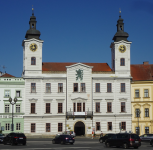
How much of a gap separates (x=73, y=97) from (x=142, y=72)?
51.9 feet

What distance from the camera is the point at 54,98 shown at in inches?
2729

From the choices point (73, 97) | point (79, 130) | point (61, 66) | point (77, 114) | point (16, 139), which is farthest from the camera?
point (61, 66)

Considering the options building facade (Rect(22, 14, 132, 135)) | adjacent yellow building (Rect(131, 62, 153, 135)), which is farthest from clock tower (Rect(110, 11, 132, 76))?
adjacent yellow building (Rect(131, 62, 153, 135))

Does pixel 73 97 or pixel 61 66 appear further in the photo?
pixel 61 66

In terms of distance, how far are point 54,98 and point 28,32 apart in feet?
46.6

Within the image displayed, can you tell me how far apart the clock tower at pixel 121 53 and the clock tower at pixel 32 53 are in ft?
49.9

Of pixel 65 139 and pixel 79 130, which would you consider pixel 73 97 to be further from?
pixel 65 139

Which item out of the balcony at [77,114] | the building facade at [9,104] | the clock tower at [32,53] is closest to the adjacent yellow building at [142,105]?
the balcony at [77,114]

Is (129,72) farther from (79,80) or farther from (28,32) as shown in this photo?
(28,32)

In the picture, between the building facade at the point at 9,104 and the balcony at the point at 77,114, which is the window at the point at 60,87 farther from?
the building facade at the point at 9,104

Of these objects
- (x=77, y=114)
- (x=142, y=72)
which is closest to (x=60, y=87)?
(x=77, y=114)

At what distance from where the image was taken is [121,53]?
71812 millimetres

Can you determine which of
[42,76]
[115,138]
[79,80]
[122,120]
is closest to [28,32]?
[42,76]

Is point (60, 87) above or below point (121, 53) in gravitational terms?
below
